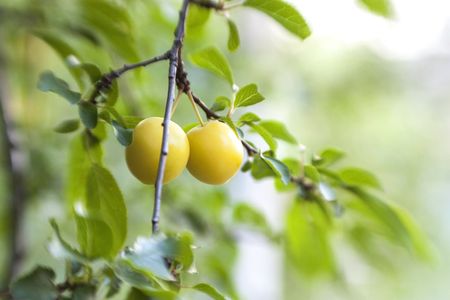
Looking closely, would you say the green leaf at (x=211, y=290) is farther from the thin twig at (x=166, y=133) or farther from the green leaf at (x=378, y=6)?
the green leaf at (x=378, y=6)

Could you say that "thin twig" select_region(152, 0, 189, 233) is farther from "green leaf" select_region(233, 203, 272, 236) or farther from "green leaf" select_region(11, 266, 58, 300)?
"green leaf" select_region(233, 203, 272, 236)

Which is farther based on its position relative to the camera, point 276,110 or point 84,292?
point 276,110

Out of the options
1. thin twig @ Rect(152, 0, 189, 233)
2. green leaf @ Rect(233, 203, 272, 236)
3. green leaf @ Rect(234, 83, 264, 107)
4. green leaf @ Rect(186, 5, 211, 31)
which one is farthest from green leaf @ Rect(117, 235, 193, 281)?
green leaf @ Rect(233, 203, 272, 236)

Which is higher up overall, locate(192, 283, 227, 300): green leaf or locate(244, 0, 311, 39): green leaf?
locate(244, 0, 311, 39): green leaf

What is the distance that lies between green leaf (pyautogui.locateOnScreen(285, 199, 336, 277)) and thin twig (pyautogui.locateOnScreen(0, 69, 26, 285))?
0.31 meters

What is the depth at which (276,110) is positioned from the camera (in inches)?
55.9

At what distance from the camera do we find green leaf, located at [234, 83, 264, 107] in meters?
0.37

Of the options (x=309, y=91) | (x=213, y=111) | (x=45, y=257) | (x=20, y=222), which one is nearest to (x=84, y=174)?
(x=213, y=111)

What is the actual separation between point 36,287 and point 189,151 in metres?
0.12

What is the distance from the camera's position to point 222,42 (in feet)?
4.24

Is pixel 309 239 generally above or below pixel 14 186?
above

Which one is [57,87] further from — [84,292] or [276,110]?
[276,110]

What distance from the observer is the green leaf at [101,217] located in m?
0.33

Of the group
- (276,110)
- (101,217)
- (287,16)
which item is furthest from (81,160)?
(276,110)
